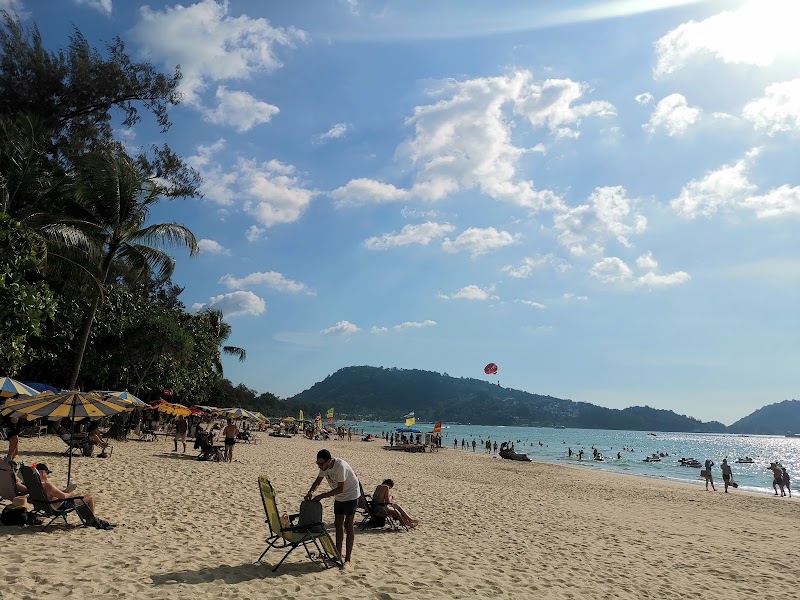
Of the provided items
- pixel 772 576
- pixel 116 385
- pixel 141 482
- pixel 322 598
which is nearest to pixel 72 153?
pixel 141 482

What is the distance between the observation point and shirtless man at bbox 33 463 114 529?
22.9 ft

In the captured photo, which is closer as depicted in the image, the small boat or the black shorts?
the black shorts

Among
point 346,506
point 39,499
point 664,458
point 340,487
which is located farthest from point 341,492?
point 664,458

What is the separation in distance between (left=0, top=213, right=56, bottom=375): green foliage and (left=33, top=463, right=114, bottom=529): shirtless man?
4.82m

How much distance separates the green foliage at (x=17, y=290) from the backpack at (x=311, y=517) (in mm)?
8054

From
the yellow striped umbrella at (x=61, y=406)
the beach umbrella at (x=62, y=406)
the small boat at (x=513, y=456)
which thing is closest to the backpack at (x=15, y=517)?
the beach umbrella at (x=62, y=406)

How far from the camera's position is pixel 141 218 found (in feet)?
62.2

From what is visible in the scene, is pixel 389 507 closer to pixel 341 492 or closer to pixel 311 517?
pixel 341 492

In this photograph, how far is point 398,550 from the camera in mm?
7531

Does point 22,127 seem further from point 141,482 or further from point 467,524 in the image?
point 467,524

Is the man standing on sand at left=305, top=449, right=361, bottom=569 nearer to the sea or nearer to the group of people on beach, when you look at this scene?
the group of people on beach

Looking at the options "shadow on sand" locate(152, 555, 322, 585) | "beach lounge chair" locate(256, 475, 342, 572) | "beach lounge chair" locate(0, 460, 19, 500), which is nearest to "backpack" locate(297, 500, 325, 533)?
"beach lounge chair" locate(256, 475, 342, 572)

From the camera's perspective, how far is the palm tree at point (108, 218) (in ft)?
57.4

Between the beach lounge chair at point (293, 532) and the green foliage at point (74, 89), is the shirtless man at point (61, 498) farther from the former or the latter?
the green foliage at point (74, 89)
